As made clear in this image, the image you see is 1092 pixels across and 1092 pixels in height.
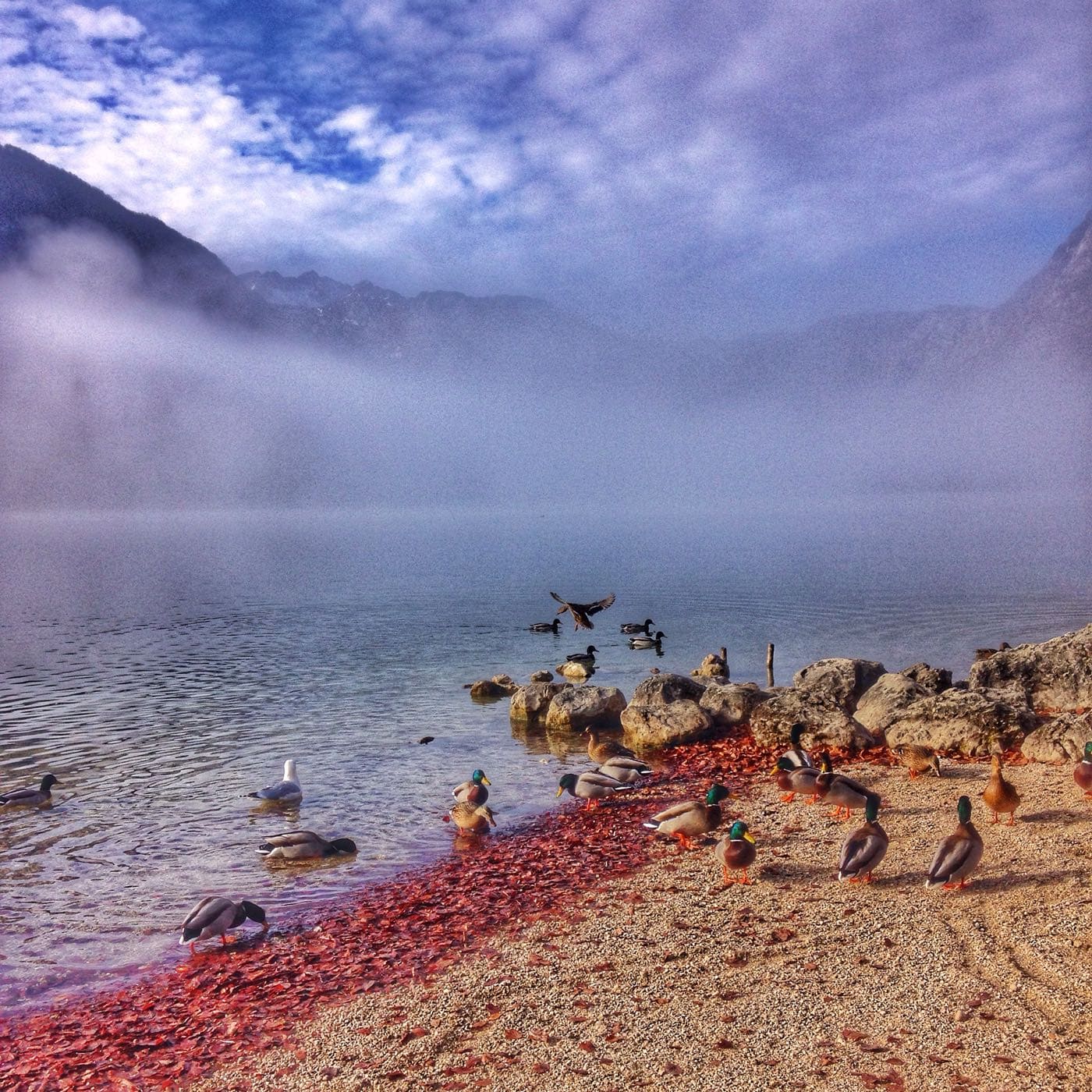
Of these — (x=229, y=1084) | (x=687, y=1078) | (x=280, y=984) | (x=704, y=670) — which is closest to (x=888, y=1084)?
(x=687, y=1078)

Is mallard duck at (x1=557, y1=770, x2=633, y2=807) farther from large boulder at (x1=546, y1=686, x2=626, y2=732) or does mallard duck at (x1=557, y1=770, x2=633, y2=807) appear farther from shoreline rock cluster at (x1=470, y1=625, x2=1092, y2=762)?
large boulder at (x1=546, y1=686, x2=626, y2=732)

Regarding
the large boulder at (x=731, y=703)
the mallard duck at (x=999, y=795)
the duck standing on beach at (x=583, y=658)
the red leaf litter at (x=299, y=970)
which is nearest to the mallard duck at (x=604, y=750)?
the large boulder at (x=731, y=703)

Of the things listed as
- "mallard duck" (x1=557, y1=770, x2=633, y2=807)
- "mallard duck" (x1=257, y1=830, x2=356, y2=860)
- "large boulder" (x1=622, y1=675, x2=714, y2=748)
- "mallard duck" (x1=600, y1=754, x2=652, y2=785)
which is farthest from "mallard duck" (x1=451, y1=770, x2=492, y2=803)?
"large boulder" (x1=622, y1=675, x2=714, y2=748)

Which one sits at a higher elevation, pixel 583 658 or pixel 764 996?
pixel 764 996

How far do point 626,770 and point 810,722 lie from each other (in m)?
5.67

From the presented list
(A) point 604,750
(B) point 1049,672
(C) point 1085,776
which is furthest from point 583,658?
(C) point 1085,776

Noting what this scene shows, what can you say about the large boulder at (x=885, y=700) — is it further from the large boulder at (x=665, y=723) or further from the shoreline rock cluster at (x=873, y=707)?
the large boulder at (x=665, y=723)

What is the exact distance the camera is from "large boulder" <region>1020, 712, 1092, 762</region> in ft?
61.0

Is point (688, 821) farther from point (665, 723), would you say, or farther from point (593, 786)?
point (665, 723)

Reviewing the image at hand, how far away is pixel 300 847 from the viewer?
17094mm

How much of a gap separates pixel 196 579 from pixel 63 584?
1217 cm

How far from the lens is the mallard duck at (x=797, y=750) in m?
19.3

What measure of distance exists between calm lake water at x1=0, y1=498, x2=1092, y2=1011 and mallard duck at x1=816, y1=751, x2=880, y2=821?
7.05m

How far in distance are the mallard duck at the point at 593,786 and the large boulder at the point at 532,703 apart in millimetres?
9060
